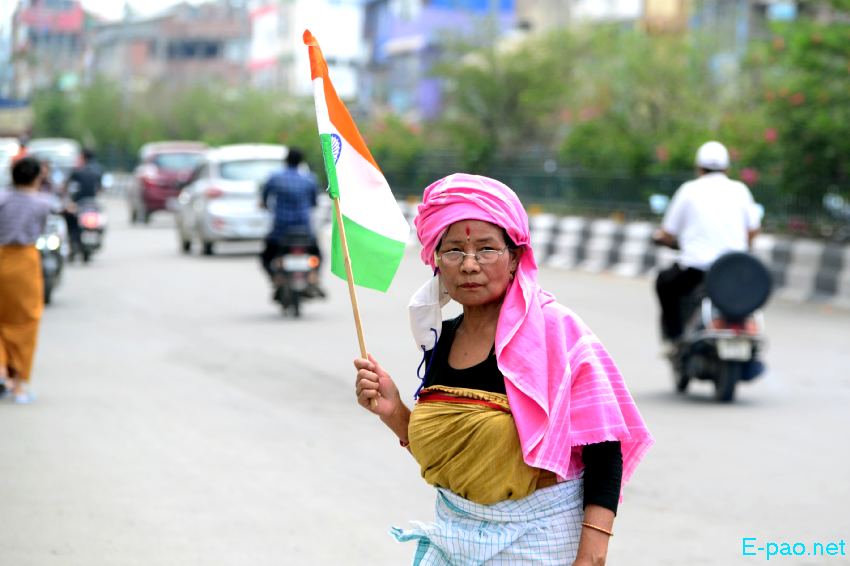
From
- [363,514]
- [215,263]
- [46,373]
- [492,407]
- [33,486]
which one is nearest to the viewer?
[492,407]

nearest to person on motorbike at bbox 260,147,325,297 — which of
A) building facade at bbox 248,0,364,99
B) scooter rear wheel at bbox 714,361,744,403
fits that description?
scooter rear wheel at bbox 714,361,744,403

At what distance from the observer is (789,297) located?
702 inches

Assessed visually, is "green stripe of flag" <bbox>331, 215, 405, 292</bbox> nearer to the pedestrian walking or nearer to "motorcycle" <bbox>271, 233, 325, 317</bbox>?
the pedestrian walking

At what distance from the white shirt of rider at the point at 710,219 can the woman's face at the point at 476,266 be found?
747 cm

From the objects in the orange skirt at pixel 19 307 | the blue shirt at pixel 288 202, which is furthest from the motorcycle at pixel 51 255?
the orange skirt at pixel 19 307

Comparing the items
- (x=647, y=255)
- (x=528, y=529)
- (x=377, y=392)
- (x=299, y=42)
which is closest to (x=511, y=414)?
(x=528, y=529)

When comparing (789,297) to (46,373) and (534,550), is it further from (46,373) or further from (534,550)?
(534,550)

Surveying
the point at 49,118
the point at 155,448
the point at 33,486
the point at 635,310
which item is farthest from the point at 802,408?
the point at 49,118

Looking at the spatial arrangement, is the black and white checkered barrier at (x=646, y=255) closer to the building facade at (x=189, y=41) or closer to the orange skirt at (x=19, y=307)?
the orange skirt at (x=19, y=307)

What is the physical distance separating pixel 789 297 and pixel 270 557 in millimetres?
12389

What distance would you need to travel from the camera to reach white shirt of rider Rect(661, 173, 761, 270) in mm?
10867

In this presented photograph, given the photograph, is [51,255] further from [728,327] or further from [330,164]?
[330,164]

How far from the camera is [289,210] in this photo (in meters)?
16.9

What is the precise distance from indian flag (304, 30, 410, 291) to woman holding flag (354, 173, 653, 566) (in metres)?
0.39
